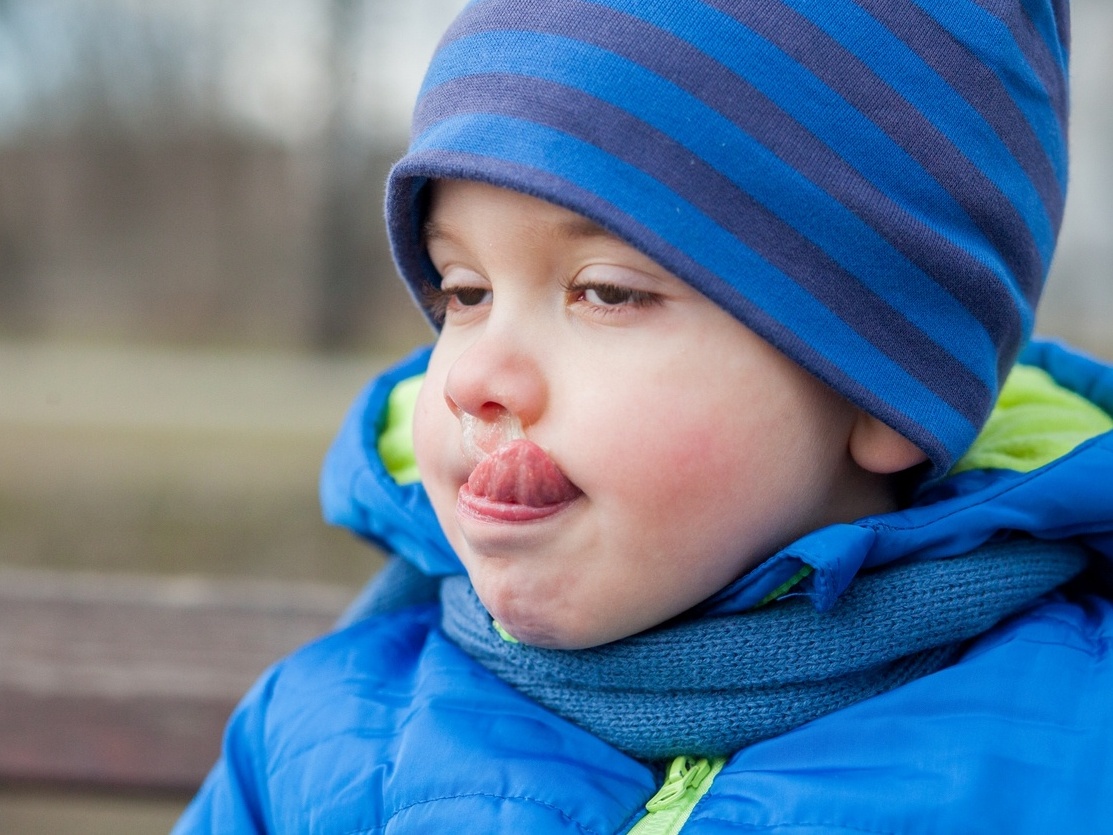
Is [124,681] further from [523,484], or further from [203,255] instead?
[203,255]

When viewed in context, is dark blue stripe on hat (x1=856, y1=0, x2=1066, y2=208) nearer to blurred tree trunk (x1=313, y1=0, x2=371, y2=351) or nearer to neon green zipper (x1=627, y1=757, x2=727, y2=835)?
neon green zipper (x1=627, y1=757, x2=727, y2=835)

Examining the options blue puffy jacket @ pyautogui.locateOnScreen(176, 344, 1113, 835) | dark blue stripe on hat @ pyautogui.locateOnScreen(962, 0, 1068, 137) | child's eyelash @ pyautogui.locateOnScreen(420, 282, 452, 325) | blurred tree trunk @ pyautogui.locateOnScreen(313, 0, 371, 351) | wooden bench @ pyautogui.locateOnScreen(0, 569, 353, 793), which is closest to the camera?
blue puffy jacket @ pyautogui.locateOnScreen(176, 344, 1113, 835)

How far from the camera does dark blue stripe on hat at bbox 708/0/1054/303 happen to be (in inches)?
40.5

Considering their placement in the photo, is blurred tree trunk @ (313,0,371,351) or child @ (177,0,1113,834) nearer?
child @ (177,0,1113,834)

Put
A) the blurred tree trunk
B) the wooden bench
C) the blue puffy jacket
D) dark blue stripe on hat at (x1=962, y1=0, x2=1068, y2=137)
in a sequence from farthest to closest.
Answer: the blurred tree trunk
the wooden bench
dark blue stripe on hat at (x1=962, y1=0, x2=1068, y2=137)
the blue puffy jacket

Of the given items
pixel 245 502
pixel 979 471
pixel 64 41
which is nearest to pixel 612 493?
pixel 979 471

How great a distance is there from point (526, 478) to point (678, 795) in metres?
0.33

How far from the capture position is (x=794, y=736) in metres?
1.07

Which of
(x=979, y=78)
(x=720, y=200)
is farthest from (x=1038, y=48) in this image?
(x=720, y=200)

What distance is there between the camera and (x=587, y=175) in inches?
39.1

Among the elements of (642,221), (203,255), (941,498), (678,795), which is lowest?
(203,255)

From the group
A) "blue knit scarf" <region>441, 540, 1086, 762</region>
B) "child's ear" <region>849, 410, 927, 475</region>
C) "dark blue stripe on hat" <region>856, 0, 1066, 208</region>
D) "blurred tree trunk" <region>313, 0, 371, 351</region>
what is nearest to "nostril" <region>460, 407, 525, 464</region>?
"blue knit scarf" <region>441, 540, 1086, 762</region>

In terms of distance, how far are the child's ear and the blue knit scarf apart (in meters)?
0.10

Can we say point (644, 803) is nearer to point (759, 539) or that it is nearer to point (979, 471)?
point (759, 539)
